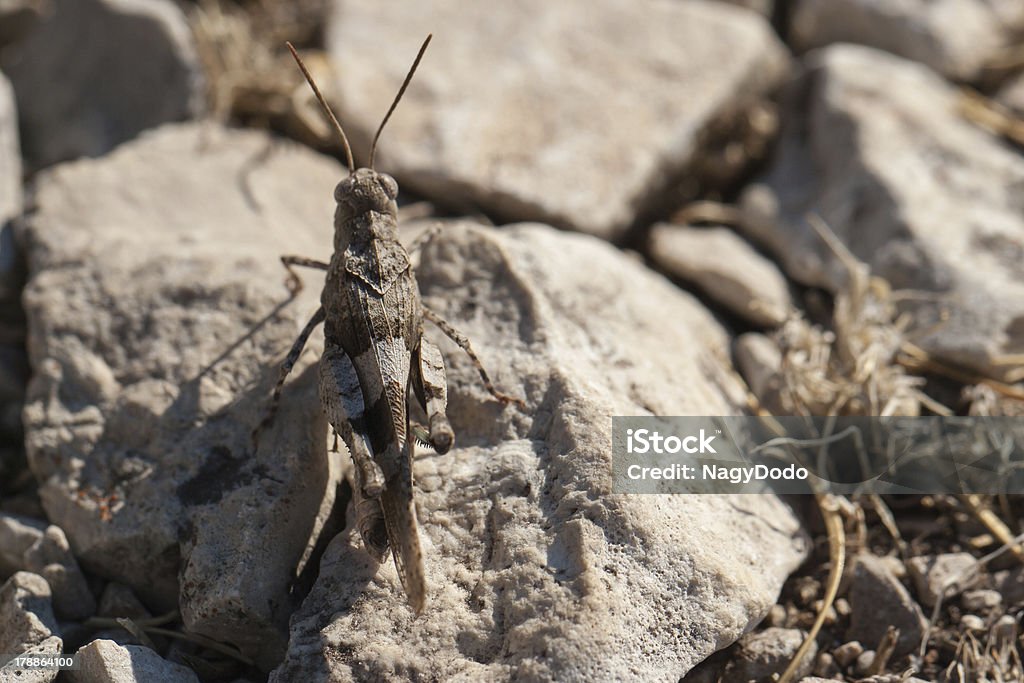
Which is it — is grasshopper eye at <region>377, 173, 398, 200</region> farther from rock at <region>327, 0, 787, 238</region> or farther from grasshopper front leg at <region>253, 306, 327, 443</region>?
rock at <region>327, 0, 787, 238</region>

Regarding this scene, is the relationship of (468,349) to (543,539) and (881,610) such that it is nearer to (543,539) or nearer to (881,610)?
(543,539)

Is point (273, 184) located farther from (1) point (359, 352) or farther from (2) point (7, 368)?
(1) point (359, 352)

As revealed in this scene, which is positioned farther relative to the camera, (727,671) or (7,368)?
(7,368)

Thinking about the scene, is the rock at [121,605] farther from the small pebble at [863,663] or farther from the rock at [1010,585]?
the rock at [1010,585]

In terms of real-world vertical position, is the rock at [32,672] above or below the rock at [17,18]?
below

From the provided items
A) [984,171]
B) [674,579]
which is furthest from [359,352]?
[984,171]

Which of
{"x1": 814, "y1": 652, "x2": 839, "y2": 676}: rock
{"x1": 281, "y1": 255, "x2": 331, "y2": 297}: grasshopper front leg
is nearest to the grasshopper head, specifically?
{"x1": 281, "y1": 255, "x2": 331, "y2": 297}: grasshopper front leg

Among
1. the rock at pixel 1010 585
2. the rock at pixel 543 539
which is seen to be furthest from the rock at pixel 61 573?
the rock at pixel 1010 585
